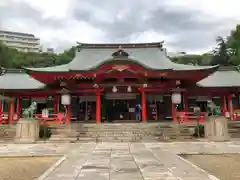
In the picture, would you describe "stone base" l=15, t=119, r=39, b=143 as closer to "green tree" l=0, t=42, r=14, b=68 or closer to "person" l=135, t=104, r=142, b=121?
"person" l=135, t=104, r=142, b=121

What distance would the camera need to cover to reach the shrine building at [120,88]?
60.5 feet

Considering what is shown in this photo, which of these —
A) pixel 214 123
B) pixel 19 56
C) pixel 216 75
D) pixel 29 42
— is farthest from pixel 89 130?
pixel 29 42

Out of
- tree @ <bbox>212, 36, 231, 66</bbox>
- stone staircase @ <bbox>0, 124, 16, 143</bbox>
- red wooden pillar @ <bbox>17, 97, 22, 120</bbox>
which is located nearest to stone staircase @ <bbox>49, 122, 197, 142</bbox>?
stone staircase @ <bbox>0, 124, 16, 143</bbox>

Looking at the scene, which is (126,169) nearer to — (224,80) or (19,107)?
(19,107)

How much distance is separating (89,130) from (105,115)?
245 inches

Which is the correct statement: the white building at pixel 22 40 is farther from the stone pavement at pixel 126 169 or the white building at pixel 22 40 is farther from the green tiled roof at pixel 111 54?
the stone pavement at pixel 126 169

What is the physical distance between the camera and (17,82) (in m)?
23.2

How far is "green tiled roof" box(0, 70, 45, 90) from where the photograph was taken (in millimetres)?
21562

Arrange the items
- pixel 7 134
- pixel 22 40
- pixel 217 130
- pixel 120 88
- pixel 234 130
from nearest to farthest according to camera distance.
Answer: pixel 217 130 → pixel 7 134 → pixel 234 130 → pixel 120 88 → pixel 22 40

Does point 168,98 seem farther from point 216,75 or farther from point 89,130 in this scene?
point 89,130

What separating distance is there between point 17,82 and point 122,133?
13.1 metres

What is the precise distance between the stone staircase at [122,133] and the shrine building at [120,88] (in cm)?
193

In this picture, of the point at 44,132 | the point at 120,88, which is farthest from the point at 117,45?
the point at 44,132

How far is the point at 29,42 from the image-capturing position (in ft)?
414
